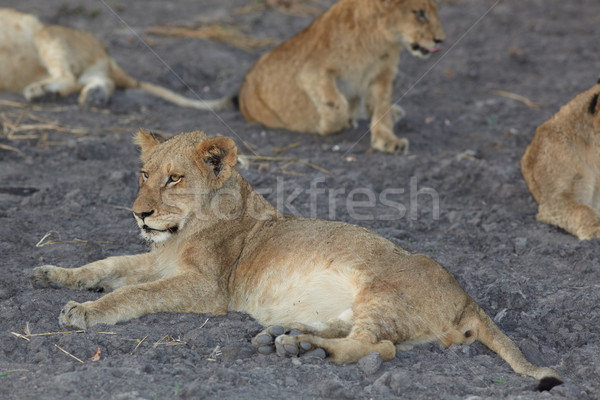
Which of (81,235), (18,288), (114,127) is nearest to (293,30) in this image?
(114,127)

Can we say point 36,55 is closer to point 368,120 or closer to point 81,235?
point 368,120

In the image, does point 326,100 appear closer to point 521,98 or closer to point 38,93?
point 521,98

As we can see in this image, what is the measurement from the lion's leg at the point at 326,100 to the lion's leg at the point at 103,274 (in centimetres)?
351

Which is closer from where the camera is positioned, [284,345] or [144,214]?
[284,345]

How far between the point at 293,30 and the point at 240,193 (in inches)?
314

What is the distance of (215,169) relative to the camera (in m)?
4.46

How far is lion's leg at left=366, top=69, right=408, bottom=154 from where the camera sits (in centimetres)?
747

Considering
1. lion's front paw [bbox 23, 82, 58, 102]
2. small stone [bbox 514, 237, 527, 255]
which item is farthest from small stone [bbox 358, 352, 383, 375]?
lion's front paw [bbox 23, 82, 58, 102]

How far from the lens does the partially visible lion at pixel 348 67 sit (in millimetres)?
7664

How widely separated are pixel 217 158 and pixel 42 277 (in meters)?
1.19

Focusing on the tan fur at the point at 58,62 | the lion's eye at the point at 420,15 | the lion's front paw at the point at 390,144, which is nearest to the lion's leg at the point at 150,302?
the lion's front paw at the point at 390,144

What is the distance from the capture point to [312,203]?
606cm

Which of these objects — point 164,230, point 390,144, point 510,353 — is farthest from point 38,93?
point 510,353

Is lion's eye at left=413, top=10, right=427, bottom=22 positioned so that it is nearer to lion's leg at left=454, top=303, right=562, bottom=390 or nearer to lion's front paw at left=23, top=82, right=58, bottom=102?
lion's front paw at left=23, top=82, right=58, bottom=102
